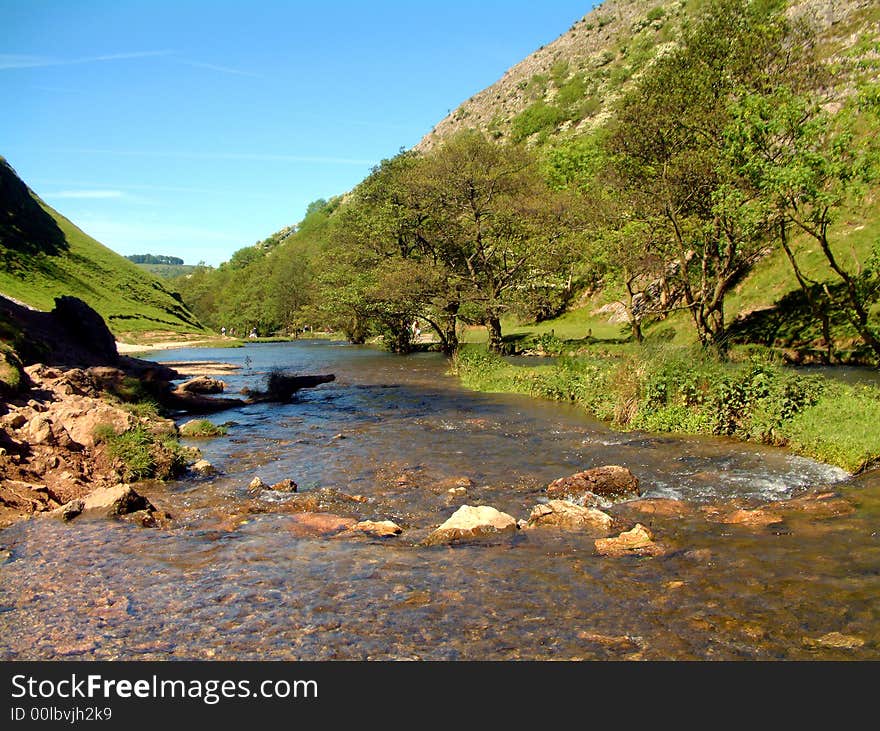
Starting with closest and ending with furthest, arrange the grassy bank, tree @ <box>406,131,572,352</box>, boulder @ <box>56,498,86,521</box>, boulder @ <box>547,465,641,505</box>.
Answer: boulder @ <box>56,498,86,521</box>
boulder @ <box>547,465,641,505</box>
the grassy bank
tree @ <box>406,131,572,352</box>

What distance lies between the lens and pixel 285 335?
419ft

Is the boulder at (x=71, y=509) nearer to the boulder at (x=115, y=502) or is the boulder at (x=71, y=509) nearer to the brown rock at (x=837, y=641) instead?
the boulder at (x=115, y=502)

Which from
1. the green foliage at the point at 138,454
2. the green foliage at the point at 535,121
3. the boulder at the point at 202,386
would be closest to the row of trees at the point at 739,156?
the green foliage at the point at 138,454

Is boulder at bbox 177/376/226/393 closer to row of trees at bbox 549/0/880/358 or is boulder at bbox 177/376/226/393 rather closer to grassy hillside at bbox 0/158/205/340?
row of trees at bbox 549/0/880/358

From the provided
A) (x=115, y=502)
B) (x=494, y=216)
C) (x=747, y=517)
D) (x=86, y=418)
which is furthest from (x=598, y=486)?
(x=494, y=216)

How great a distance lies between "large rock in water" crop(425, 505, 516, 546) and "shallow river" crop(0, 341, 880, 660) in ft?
1.45

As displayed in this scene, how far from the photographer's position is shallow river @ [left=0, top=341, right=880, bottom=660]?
6484 mm

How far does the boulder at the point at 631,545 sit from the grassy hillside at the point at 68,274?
83.2 metres

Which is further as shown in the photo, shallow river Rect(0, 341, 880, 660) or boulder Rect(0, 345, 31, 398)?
boulder Rect(0, 345, 31, 398)

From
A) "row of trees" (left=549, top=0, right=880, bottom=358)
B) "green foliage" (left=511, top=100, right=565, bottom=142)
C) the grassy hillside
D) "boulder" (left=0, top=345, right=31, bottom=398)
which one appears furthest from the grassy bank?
"green foliage" (left=511, top=100, right=565, bottom=142)

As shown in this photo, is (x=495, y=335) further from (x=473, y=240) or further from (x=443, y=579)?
(x=443, y=579)
